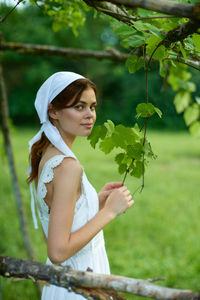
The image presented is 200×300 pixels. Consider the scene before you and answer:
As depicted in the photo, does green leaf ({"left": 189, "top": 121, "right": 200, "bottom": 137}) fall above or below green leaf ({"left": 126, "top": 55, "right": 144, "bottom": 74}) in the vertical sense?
below

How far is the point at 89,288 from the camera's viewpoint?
3.46ft

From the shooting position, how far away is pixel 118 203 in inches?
59.8

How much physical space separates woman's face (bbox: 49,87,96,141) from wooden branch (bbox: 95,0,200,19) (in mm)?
678

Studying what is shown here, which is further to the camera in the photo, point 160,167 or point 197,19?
point 160,167

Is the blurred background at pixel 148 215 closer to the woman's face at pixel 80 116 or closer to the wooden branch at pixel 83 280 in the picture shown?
the woman's face at pixel 80 116

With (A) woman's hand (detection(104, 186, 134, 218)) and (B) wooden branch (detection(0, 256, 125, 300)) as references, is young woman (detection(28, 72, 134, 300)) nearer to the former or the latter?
(A) woman's hand (detection(104, 186, 134, 218))

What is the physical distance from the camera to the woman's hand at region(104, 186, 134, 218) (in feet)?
4.93

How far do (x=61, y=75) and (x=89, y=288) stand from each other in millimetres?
934

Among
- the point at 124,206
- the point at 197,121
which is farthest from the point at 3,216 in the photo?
the point at 124,206

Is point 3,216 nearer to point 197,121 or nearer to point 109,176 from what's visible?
point 109,176

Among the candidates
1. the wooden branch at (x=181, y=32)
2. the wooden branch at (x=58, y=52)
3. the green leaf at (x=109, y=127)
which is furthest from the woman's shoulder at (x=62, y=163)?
the wooden branch at (x=58, y=52)

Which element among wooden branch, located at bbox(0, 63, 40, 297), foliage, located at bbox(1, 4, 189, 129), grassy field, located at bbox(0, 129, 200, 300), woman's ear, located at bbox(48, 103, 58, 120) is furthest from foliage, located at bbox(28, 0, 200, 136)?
foliage, located at bbox(1, 4, 189, 129)

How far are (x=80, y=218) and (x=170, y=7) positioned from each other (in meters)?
1.02

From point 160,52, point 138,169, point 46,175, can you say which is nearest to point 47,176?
point 46,175
